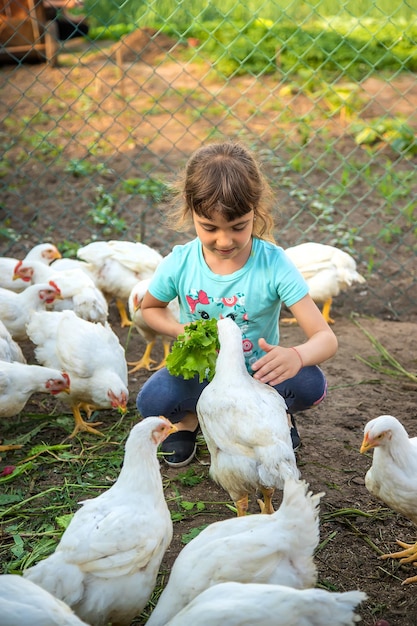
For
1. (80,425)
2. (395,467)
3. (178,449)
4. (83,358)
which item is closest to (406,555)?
(395,467)

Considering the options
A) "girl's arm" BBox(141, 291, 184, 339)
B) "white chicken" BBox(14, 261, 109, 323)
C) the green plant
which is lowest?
the green plant

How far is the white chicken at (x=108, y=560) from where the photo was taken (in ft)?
7.11

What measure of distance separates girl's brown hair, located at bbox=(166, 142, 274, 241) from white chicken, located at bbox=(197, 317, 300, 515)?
459mm

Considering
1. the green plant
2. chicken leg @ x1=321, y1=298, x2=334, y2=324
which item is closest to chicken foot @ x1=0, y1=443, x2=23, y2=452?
chicken leg @ x1=321, y1=298, x2=334, y2=324

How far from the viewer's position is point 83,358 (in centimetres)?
375

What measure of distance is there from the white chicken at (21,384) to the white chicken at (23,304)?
601mm

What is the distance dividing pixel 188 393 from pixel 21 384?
2.88 ft

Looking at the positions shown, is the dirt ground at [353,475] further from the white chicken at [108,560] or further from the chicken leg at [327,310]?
the white chicken at [108,560]

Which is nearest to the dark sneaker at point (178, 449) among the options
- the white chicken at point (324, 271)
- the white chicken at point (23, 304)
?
the white chicken at point (23, 304)

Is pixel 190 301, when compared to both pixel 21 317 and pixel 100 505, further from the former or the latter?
pixel 21 317

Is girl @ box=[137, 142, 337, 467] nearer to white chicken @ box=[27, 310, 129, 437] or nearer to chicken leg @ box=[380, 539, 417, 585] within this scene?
white chicken @ box=[27, 310, 129, 437]

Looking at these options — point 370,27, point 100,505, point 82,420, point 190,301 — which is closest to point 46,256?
point 82,420

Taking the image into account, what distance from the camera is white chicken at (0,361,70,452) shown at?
136 inches

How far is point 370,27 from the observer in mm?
9805
